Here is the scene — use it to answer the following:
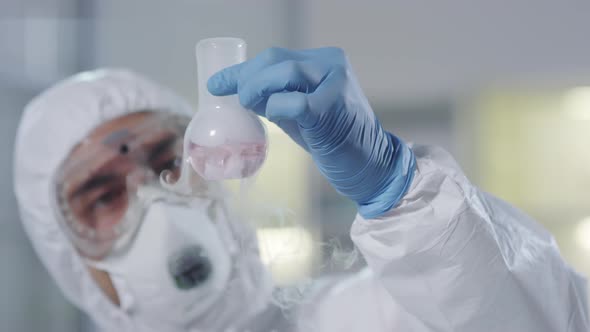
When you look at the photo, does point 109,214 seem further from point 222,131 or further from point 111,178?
point 222,131

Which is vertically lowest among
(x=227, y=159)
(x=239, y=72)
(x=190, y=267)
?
(x=190, y=267)

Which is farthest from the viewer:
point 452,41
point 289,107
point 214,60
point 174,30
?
point 174,30

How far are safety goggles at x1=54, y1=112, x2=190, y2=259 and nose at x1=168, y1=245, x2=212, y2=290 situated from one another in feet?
0.44

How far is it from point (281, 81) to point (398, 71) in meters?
1.58

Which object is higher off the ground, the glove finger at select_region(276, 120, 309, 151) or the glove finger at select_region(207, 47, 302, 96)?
the glove finger at select_region(207, 47, 302, 96)

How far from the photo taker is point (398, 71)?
2.15m

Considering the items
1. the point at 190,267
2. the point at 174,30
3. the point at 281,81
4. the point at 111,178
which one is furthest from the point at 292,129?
the point at 174,30

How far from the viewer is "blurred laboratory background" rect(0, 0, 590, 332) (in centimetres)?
201

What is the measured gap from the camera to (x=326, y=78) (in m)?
0.67

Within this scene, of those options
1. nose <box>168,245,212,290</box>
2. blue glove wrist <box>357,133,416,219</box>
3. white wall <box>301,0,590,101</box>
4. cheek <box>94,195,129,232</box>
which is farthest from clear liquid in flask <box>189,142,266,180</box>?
white wall <box>301,0,590,101</box>

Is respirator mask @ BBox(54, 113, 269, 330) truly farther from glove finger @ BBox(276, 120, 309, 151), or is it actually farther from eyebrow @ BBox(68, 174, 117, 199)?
glove finger @ BBox(276, 120, 309, 151)

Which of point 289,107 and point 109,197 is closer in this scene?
point 289,107

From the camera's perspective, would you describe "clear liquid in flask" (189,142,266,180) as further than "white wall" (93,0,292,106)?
No

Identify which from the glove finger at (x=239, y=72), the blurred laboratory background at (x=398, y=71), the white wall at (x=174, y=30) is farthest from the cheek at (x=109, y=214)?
the white wall at (x=174, y=30)
